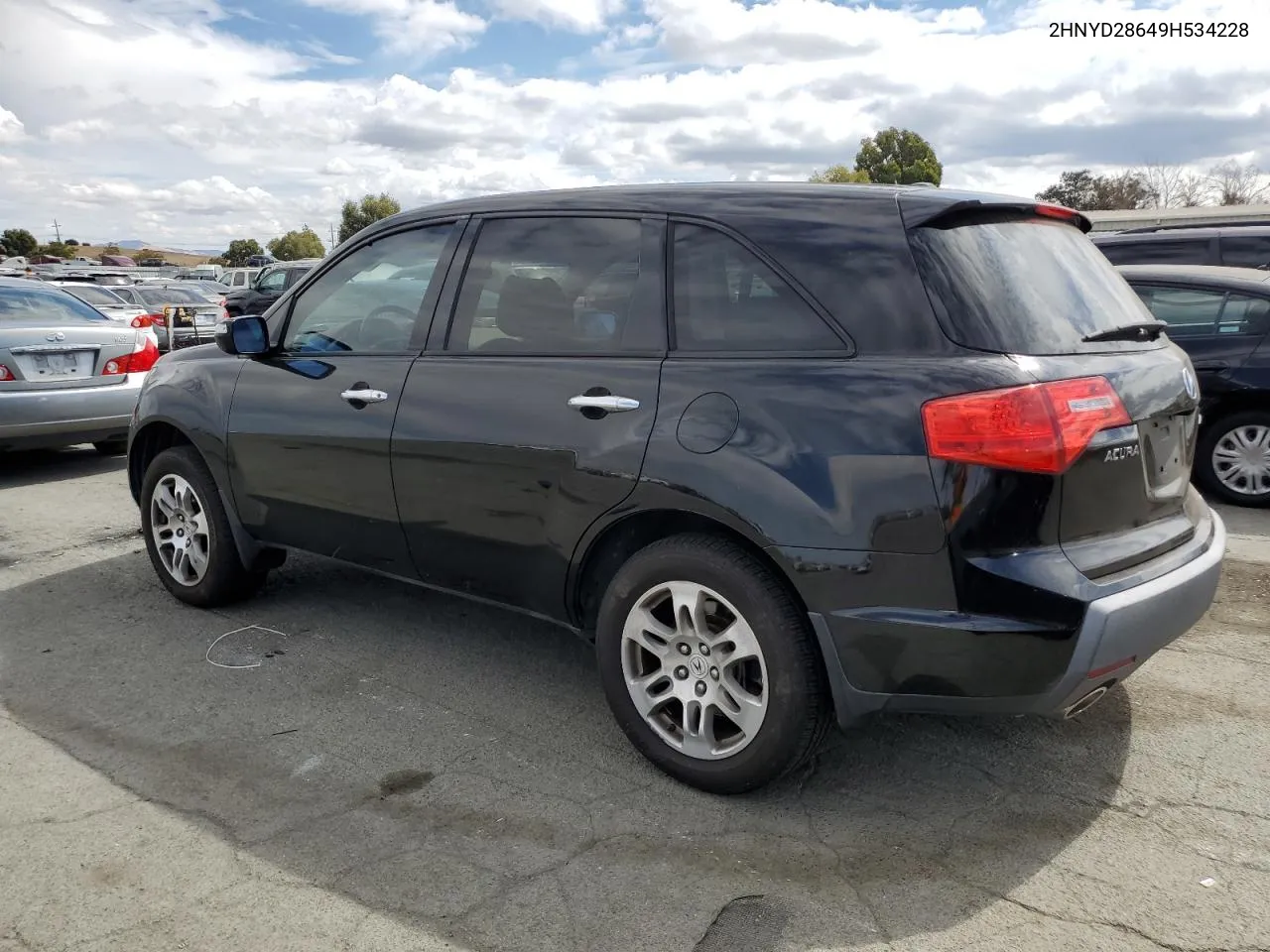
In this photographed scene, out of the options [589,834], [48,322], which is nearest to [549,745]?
[589,834]

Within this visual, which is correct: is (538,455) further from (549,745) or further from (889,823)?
(889,823)

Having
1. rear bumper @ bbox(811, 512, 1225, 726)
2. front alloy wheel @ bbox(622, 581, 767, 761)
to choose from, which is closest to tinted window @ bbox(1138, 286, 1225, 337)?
rear bumper @ bbox(811, 512, 1225, 726)

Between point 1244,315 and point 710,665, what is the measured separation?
18.8ft

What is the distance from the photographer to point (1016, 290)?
316cm

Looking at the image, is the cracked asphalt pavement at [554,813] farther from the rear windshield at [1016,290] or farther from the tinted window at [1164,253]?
the tinted window at [1164,253]

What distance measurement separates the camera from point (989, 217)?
10.8 feet

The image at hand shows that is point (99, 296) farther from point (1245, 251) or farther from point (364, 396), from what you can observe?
point (364, 396)

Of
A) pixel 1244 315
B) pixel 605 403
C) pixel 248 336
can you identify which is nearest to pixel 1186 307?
pixel 1244 315

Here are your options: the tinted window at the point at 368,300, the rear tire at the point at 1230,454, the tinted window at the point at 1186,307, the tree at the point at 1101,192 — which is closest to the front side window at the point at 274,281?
the tinted window at the point at 1186,307

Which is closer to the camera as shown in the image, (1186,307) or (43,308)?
(1186,307)

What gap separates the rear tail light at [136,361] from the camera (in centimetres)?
881

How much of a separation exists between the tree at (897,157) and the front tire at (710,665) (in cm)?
6558

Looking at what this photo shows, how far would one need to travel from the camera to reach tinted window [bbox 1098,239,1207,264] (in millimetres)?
10008

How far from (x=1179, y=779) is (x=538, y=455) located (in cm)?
224
